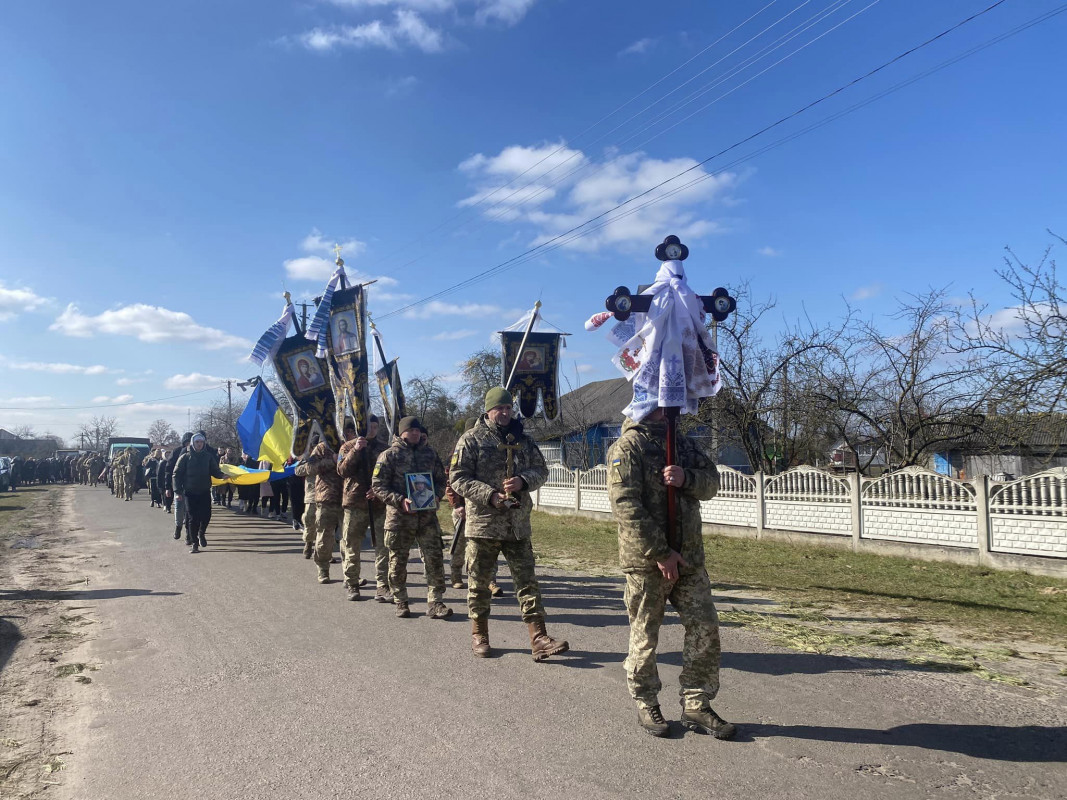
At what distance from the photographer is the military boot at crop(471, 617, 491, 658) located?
18.7 feet

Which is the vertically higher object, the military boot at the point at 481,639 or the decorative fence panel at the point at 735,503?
the decorative fence panel at the point at 735,503

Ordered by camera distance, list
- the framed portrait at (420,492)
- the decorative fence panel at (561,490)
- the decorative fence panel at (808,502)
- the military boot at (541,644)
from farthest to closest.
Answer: the decorative fence panel at (561,490), the decorative fence panel at (808,502), the framed portrait at (420,492), the military boot at (541,644)

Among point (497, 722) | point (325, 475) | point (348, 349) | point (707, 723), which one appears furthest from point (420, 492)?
point (348, 349)

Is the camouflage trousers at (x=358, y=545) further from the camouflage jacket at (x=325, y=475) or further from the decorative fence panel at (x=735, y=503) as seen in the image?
the decorative fence panel at (x=735, y=503)

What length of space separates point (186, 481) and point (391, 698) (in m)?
9.50

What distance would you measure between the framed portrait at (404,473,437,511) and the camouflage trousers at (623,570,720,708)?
3.44 m

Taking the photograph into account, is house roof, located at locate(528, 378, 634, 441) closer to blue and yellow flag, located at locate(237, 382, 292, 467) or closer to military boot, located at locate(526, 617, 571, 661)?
blue and yellow flag, located at locate(237, 382, 292, 467)

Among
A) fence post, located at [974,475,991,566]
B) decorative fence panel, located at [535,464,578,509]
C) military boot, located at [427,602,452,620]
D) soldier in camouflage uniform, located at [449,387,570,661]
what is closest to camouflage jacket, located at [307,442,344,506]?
military boot, located at [427,602,452,620]

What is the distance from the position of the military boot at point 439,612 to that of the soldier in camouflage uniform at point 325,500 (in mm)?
2581

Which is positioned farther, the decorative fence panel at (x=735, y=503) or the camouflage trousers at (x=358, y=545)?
the decorative fence panel at (x=735, y=503)

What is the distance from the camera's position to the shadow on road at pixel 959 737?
12.2 ft

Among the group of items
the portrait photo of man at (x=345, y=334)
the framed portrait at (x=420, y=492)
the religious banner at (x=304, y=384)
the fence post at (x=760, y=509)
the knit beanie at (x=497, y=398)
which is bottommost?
the fence post at (x=760, y=509)

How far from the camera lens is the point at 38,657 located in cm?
594

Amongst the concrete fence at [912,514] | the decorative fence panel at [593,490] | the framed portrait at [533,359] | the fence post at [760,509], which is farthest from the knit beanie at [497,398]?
the decorative fence panel at [593,490]
